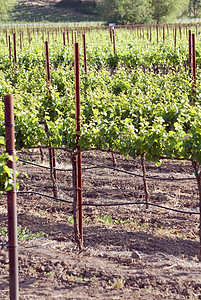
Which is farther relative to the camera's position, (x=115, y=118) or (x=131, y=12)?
(x=131, y=12)

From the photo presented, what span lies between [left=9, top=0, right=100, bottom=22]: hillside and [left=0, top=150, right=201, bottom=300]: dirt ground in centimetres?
5740

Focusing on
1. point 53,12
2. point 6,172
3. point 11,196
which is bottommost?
point 11,196

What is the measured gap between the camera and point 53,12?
6819 centimetres

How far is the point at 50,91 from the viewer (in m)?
7.60

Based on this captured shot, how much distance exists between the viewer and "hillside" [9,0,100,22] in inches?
2522

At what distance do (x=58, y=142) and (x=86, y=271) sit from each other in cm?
185

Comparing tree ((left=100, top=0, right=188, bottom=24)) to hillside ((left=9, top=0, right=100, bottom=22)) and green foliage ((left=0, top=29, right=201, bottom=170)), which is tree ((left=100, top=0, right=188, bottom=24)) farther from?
green foliage ((left=0, top=29, right=201, bottom=170))

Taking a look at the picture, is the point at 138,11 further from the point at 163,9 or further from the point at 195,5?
the point at 195,5

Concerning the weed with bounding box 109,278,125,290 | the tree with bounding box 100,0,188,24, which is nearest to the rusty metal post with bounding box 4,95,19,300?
the weed with bounding box 109,278,125,290

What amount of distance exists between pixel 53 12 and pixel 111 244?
218 ft

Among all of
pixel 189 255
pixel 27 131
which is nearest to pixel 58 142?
pixel 27 131

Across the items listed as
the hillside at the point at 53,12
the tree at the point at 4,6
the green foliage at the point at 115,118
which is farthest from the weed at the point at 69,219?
the hillside at the point at 53,12

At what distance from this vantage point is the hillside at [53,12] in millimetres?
64062

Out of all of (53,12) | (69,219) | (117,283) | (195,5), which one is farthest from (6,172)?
(195,5)
